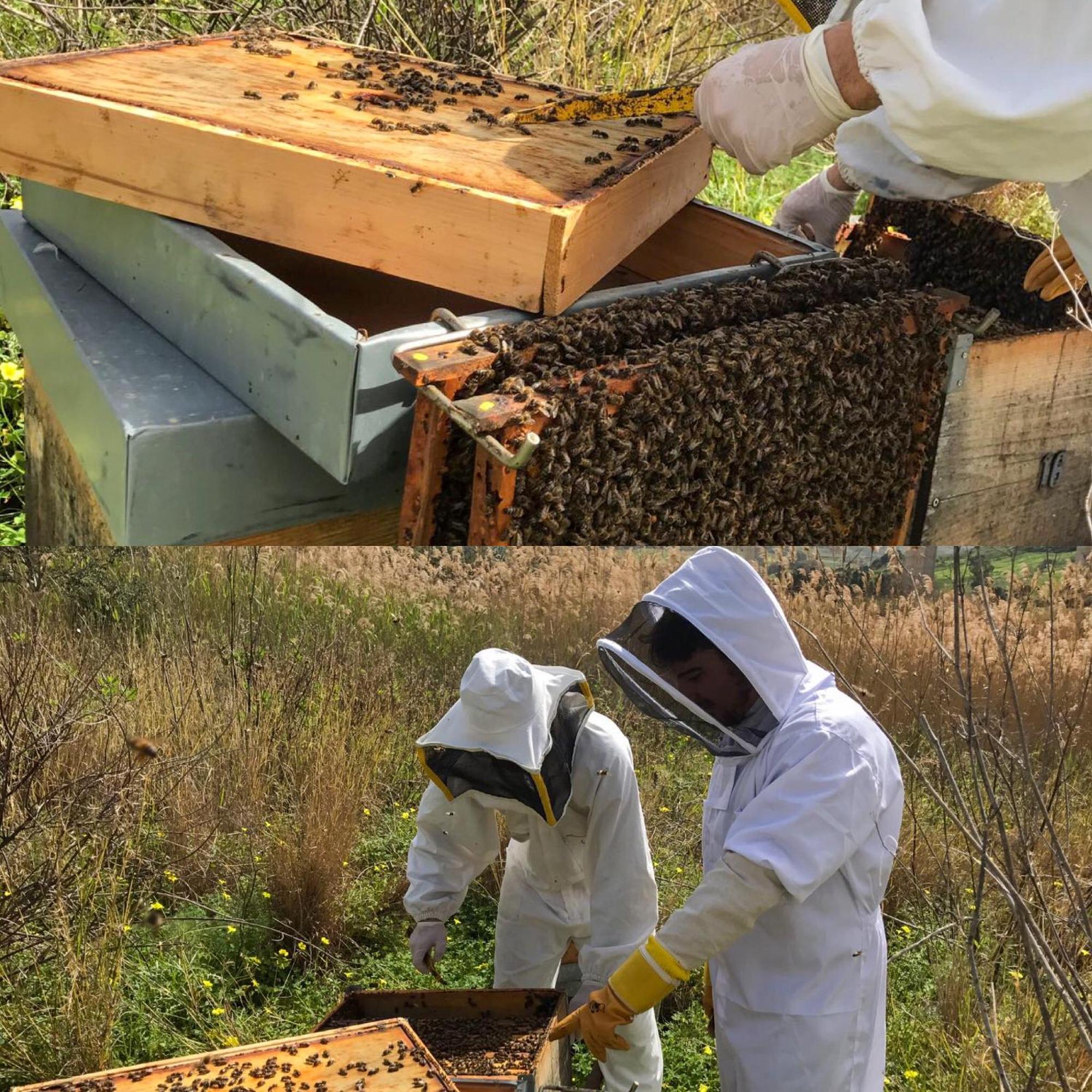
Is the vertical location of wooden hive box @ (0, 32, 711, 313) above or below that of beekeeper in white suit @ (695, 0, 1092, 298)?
below

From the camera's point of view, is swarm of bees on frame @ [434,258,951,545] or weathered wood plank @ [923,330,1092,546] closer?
swarm of bees on frame @ [434,258,951,545]

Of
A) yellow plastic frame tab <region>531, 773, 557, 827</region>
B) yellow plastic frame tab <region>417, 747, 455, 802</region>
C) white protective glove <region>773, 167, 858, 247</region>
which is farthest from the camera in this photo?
white protective glove <region>773, 167, 858, 247</region>

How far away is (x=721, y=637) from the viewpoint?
2.93 metres

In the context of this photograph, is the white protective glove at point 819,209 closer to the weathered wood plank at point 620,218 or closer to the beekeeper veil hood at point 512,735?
the weathered wood plank at point 620,218

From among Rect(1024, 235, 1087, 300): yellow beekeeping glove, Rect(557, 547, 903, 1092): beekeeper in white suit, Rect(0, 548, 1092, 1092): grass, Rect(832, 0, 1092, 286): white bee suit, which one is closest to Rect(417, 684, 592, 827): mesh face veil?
Rect(557, 547, 903, 1092): beekeeper in white suit

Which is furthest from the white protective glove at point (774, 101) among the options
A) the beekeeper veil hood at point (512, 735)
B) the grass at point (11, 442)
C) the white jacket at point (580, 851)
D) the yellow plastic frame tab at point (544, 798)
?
the grass at point (11, 442)

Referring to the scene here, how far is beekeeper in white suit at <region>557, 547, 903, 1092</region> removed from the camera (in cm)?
283

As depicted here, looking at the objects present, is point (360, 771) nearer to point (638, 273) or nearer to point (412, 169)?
point (638, 273)

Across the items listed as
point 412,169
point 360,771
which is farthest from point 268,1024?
point 412,169

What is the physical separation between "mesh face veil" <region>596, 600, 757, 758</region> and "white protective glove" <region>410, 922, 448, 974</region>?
121cm

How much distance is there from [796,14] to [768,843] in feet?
8.37

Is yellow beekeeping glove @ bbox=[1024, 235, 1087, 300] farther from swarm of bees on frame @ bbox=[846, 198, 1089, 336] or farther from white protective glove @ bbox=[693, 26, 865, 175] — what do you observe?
white protective glove @ bbox=[693, 26, 865, 175]

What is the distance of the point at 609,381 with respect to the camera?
3076 mm

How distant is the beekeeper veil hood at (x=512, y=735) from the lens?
3.26 m
